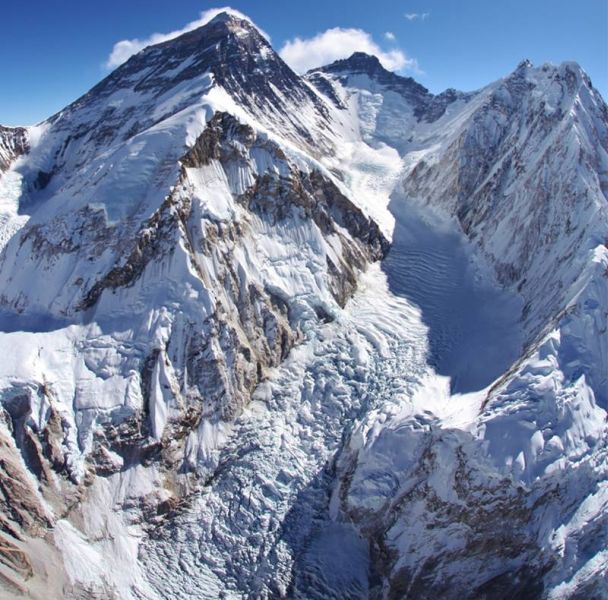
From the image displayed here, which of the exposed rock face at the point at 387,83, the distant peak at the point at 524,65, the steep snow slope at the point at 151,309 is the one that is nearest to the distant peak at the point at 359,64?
the exposed rock face at the point at 387,83

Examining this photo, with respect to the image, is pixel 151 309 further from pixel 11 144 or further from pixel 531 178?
pixel 11 144

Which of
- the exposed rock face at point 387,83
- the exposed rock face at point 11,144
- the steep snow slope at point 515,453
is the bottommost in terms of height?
the steep snow slope at point 515,453

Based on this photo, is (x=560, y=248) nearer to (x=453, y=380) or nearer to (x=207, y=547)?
(x=453, y=380)

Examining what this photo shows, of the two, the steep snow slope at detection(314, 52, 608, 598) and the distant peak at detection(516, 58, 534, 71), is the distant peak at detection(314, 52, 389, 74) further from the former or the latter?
the steep snow slope at detection(314, 52, 608, 598)

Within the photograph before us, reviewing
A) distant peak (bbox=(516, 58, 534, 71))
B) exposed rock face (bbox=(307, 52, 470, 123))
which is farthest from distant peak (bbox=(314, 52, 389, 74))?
distant peak (bbox=(516, 58, 534, 71))

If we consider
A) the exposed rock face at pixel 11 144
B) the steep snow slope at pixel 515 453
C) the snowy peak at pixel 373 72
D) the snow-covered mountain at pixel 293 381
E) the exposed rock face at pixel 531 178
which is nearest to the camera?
the steep snow slope at pixel 515 453

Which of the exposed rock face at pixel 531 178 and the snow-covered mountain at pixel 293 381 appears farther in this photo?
the exposed rock face at pixel 531 178

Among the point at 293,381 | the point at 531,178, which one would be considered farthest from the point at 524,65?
the point at 293,381

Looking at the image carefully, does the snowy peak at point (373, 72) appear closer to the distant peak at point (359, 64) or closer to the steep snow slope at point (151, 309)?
the distant peak at point (359, 64)
